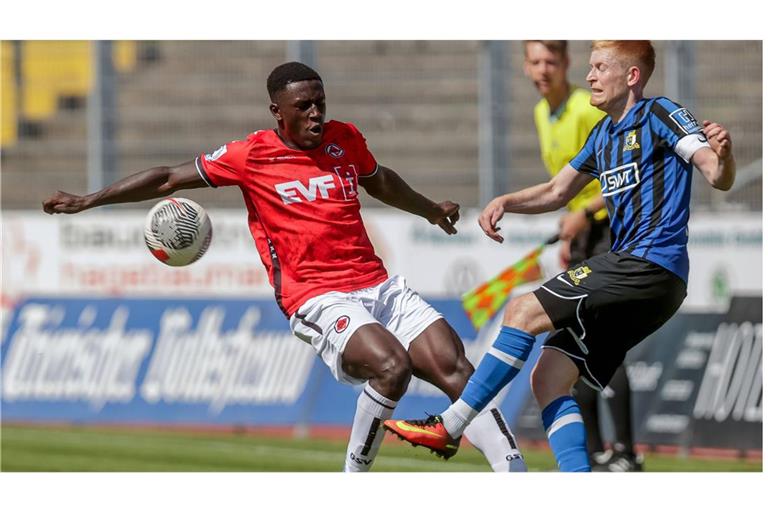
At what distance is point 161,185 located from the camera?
23.5 ft

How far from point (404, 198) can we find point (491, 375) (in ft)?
4.89

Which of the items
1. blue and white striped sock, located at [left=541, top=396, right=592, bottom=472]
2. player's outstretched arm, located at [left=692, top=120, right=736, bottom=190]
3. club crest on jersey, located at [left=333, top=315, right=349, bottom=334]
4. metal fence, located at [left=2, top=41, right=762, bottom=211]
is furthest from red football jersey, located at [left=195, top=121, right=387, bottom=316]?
metal fence, located at [left=2, top=41, right=762, bottom=211]

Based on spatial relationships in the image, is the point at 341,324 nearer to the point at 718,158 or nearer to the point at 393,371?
the point at 393,371

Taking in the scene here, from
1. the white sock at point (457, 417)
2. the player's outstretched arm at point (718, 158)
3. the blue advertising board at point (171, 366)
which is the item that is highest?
the player's outstretched arm at point (718, 158)

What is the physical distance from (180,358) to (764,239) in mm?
6110

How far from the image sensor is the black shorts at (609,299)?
20.8 ft

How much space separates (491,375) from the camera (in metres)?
6.46

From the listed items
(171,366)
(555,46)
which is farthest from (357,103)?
(555,46)

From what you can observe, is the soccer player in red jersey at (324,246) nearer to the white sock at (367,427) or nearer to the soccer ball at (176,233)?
the white sock at (367,427)

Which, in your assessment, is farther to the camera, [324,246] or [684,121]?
[324,246]

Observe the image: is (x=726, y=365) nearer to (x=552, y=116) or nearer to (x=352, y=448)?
(x=552, y=116)

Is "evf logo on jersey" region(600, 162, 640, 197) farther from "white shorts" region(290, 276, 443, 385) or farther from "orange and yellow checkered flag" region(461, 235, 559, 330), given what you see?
"orange and yellow checkered flag" region(461, 235, 559, 330)

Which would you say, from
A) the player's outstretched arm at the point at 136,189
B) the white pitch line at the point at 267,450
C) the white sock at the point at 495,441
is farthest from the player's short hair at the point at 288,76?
the white pitch line at the point at 267,450

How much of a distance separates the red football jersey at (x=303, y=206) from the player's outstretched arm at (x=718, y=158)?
1.95 meters
